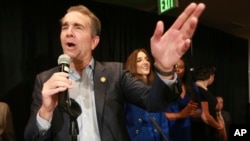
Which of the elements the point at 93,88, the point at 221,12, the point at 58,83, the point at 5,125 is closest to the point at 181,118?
the point at 5,125

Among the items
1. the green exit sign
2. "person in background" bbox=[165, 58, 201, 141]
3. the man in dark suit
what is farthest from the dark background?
the man in dark suit

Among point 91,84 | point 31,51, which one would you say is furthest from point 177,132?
point 31,51

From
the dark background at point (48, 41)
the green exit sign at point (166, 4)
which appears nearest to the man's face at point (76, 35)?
the green exit sign at point (166, 4)

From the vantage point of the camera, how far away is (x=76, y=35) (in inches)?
62.9

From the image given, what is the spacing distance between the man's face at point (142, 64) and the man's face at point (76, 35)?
1279 mm

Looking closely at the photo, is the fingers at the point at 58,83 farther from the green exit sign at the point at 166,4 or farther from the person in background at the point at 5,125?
the green exit sign at the point at 166,4

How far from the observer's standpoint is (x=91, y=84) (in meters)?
1.62

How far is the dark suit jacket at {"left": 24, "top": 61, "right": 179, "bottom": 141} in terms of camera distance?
136 cm

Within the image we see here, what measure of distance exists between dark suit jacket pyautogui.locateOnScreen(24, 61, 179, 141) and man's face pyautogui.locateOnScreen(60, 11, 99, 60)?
0.33 feet

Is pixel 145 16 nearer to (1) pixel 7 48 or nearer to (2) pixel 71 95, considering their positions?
(1) pixel 7 48

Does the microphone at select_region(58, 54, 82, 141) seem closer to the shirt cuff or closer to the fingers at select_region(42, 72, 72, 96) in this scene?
the fingers at select_region(42, 72, 72, 96)

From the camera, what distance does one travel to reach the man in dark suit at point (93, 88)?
1231 millimetres

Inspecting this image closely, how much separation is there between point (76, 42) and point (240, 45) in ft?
21.1

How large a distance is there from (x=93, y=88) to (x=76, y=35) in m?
0.24
